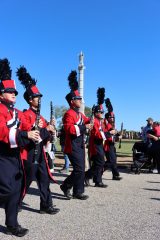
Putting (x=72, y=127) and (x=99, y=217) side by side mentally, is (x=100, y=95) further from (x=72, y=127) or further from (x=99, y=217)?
(x=99, y=217)

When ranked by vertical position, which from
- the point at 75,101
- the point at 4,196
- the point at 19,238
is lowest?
the point at 19,238

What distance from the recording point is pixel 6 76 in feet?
21.4

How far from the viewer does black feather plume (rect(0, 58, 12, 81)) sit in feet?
21.3

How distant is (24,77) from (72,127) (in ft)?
4.65

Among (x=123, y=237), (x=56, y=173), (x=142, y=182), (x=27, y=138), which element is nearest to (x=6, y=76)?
(x=27, y=138)

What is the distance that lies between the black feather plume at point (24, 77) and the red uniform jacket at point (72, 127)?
125cm

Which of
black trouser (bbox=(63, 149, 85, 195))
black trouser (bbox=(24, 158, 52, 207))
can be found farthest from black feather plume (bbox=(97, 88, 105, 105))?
black trouser (bbox=(24, 158, 52, 207))

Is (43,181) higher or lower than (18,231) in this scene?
higher

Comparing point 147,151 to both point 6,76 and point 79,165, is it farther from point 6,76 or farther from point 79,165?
point 6,76

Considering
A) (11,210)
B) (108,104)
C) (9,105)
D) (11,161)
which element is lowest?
(11,210)

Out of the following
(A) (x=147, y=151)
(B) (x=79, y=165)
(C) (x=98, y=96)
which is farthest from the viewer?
(A) (x=147, y=151)

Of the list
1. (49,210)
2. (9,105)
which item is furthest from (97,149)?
(9,105)

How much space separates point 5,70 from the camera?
6.66m

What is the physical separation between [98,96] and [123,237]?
18.6 ft
